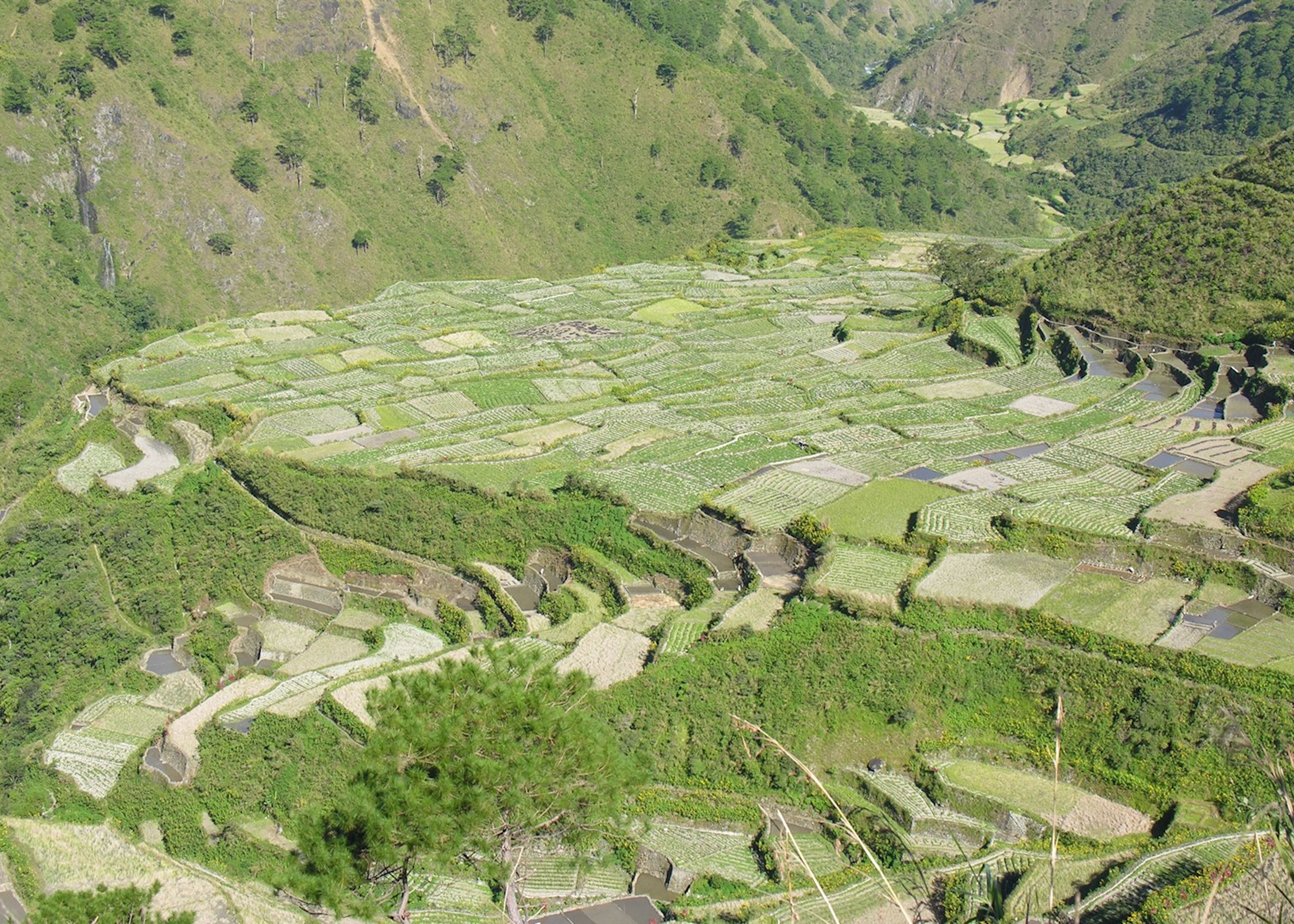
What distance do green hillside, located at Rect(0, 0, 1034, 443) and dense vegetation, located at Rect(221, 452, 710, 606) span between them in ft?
82.5

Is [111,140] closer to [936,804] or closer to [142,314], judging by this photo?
[142,314]

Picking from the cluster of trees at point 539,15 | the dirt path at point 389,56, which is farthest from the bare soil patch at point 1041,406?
the cluster of trees at point 539,15

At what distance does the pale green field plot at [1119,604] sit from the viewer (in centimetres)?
2614

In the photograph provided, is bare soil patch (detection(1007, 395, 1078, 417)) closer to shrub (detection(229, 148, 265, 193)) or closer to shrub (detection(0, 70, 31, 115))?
shrub (detection(229, 148, 265, 193))

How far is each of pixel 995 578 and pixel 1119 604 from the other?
2.70 m

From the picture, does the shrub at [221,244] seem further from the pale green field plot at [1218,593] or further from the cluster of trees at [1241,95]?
the cluster of trees at [1241,95]

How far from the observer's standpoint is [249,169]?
76.5 meters

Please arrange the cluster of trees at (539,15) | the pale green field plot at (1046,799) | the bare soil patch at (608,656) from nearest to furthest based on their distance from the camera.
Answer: the pale green field plot at (1046,799)
the bare soil patch at (608,656)
the cluster of trees at (539,15)

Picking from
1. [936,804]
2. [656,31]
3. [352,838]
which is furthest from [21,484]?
[656,31]

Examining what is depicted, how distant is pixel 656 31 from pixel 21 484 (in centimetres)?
7658

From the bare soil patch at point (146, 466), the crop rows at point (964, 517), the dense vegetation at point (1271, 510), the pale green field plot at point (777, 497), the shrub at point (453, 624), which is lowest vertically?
the bare soil patch at point (146, 466)

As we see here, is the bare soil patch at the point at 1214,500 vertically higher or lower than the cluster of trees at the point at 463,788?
higher

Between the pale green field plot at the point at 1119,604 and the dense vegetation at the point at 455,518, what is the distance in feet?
30.5

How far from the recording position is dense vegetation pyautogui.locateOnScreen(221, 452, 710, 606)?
108 feet
